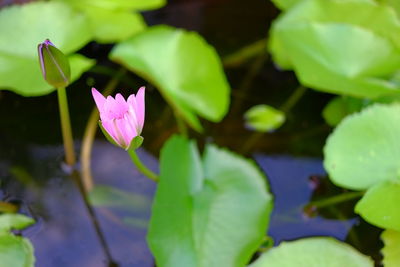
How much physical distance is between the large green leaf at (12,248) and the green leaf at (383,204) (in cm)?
43

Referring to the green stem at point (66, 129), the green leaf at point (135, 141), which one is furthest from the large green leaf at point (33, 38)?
the green leaf at point (135, 141)

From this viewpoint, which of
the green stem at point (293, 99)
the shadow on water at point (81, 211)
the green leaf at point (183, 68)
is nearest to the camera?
the shadow on water at point (81, 211)

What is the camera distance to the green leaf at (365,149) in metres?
0.65

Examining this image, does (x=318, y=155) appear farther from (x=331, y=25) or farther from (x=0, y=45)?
(x=0, y=45)

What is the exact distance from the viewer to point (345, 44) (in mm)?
755

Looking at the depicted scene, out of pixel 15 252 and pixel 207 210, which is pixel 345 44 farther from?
pixel 15 252

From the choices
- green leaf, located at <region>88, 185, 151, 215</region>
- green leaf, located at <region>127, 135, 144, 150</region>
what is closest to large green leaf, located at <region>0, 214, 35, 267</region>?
green leaf, located at <region>88, 185, 151, 215</region>

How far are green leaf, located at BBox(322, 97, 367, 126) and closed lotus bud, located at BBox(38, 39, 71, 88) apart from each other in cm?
47

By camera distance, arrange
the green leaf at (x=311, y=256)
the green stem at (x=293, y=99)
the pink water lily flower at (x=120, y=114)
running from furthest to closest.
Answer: the green stem at (x=293, y=99) < the green leaf at (x=311, y=256) < the pink water lily flower at (x=120, y=114)

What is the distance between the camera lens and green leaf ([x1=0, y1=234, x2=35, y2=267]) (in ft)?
2.06

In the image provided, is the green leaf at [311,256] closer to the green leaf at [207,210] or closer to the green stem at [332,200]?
the green leaf at [207,210]

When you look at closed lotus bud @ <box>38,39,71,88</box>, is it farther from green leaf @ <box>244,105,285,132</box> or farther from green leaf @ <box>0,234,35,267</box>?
green leaf @ <box>244,105,285,132</box>

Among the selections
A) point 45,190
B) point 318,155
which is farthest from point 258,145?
point 45,190

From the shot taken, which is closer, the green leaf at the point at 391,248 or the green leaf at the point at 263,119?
the green leaf at the point at 391,248
